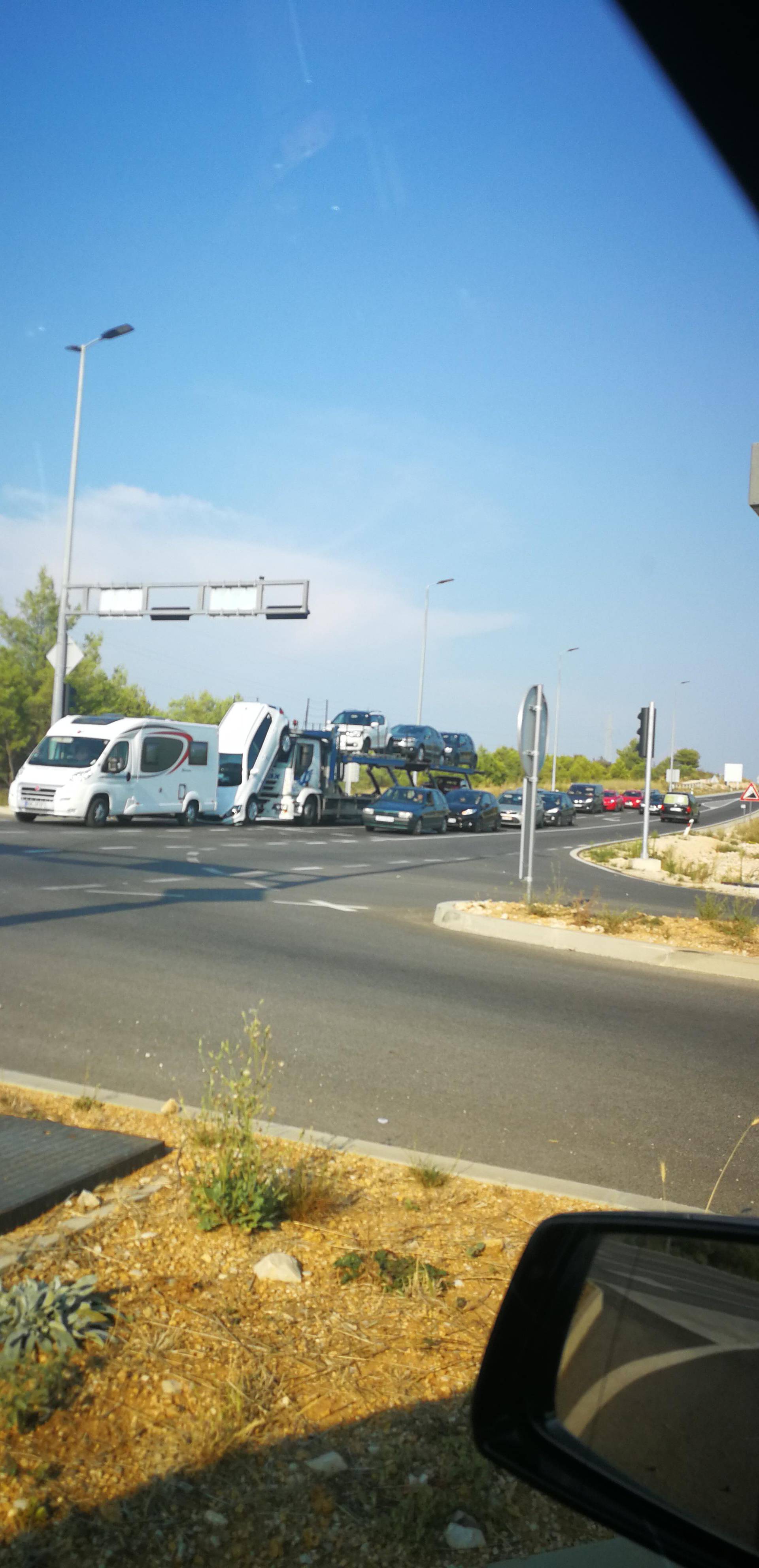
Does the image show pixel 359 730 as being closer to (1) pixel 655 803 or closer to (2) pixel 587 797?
(2) pixel 587 797

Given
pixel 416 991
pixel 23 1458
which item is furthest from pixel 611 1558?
pixel 416 991

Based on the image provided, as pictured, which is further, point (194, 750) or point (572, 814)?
point (572, 814)

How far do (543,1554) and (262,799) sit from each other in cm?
3405

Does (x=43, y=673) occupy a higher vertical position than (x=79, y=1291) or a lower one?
higher

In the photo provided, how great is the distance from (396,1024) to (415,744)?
3846 centimetres

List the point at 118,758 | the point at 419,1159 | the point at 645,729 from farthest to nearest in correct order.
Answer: the point at 118,758 → the point at 645,729 → the point at 419,1159

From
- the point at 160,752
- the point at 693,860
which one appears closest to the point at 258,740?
the point at 160,752

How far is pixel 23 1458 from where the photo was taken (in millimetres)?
2666

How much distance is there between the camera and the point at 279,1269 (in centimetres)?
372

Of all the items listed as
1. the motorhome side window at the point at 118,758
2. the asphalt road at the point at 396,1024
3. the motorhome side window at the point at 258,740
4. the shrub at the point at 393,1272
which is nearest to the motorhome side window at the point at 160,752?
the motorhome side window at the point at 118,758

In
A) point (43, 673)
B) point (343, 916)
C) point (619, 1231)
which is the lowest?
point (343, 916)

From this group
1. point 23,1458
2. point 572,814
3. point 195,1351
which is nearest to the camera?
point 23,1458

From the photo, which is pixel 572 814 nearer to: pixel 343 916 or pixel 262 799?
pixel 262 799

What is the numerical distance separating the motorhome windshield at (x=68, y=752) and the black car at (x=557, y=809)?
2530 centimetres
